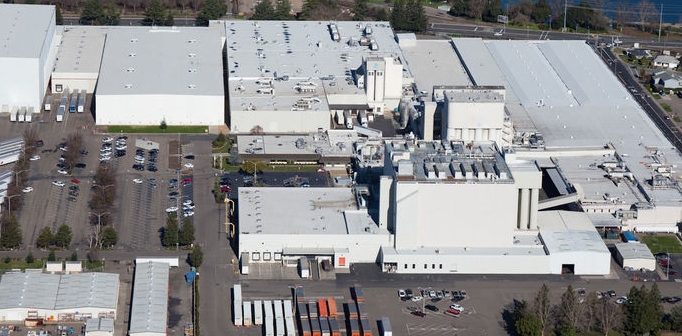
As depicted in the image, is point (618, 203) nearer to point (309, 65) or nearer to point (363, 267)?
point (363, 267)

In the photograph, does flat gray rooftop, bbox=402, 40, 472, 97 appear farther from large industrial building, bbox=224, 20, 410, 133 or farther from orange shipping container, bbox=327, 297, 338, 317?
orange shipping container, bbox=327, 297, 338, 317

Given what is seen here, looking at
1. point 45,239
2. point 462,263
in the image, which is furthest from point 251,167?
point 462,263

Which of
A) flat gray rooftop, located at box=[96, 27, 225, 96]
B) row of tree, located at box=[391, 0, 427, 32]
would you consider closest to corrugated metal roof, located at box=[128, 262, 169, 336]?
flat gray rooftop, located at box=[96, 27, 225, 96]

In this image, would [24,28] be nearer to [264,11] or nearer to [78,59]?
[78,59]

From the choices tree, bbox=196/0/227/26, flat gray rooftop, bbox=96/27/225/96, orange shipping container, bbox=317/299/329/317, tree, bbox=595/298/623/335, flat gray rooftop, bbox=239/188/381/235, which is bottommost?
tree, bbox=595/298/623/335

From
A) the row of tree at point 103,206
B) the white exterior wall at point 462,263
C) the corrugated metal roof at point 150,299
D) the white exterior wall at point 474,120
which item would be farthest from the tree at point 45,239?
the white exterior wall at point 474,120

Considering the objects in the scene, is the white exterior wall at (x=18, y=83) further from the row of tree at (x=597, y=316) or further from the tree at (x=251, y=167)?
the row of tree at (x=597, y=316)

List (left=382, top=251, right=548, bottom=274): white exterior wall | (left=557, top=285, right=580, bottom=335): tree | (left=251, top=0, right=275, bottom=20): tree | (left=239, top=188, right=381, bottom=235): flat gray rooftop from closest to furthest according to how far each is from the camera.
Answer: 1. (left=557, top=285, right=580, bottom=335): tree
2. (left=382, top=251, right=548, bottom=274): white exterior wall
3. (left=239, top=188, right=381, bottom=235): flat gray rooftop
4. (left=251, top=0, right=275, bottom=20): tree
